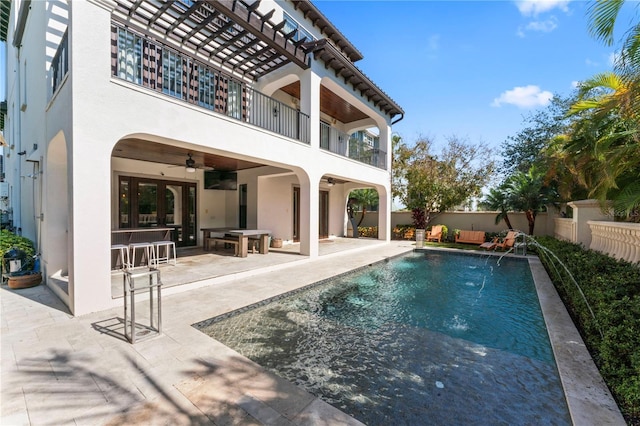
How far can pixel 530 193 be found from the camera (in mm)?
14078

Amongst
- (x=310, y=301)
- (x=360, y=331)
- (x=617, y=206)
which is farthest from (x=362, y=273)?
(x=617, y=206)

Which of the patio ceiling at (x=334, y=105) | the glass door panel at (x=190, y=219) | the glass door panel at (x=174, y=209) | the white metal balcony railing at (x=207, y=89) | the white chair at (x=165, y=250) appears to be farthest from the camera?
the patio ceiling at (x=334, y=105)

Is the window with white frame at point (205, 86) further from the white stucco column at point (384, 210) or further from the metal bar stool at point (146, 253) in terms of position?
the white stucco column at point (384, 210)

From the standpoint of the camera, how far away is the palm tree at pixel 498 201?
15.4 meters

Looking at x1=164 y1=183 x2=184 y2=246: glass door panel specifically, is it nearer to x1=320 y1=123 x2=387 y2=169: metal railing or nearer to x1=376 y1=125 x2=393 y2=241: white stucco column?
x1=320 y1=123 x2=387 y2=169: metal railing

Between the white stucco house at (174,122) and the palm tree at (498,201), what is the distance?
5.93 meters

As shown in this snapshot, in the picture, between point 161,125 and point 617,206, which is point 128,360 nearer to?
point 161,125

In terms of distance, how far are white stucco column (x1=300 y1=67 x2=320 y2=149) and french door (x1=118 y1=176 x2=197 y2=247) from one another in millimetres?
6261

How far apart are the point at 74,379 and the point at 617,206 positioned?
28.9ft

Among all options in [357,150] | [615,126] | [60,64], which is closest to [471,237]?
[357,150]

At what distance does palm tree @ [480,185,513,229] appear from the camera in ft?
50.5

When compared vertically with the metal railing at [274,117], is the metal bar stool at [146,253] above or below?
below

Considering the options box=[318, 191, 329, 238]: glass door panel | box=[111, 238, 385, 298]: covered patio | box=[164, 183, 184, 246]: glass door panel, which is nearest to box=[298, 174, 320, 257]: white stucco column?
box=[111, 238, 385, 298]: covered patio

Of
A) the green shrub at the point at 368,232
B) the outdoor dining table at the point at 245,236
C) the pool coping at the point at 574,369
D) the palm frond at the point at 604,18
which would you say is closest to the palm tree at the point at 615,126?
the palm frond at the point at 604,18
